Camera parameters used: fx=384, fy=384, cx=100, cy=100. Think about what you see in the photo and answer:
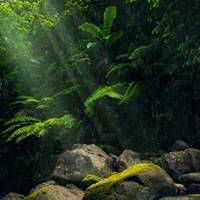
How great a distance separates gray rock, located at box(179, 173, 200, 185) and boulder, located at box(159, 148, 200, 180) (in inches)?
13.5

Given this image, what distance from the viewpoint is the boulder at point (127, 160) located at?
9992 millimetres

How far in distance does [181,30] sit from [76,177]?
17.6 ft

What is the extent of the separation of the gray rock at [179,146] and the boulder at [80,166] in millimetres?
1940

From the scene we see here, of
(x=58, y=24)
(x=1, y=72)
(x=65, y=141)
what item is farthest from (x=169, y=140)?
(x=58, y=24)

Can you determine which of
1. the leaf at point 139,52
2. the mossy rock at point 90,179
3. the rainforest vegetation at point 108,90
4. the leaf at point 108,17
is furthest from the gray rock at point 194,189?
the leaf at point 108,17

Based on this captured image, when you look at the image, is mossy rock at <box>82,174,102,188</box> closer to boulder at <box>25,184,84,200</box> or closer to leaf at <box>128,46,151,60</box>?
boulder at <box>25,184,84,200</box>

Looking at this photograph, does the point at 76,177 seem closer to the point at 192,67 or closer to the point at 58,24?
the point at 192,67

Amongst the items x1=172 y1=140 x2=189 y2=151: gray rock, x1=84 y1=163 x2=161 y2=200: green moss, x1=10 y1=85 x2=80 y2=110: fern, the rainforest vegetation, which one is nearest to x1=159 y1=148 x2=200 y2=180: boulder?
x1=172 y1=140 x2=189 y2=151: gray rock

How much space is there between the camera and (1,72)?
14.3m

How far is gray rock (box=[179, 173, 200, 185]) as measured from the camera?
879 cm

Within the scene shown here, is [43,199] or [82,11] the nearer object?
[43,199]

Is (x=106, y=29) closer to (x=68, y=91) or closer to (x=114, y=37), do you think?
(x=114, y=37)

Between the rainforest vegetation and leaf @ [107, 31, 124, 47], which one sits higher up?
leaf @ [107, 31, 124, 47]

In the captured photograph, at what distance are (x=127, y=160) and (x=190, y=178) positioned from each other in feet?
6.27
